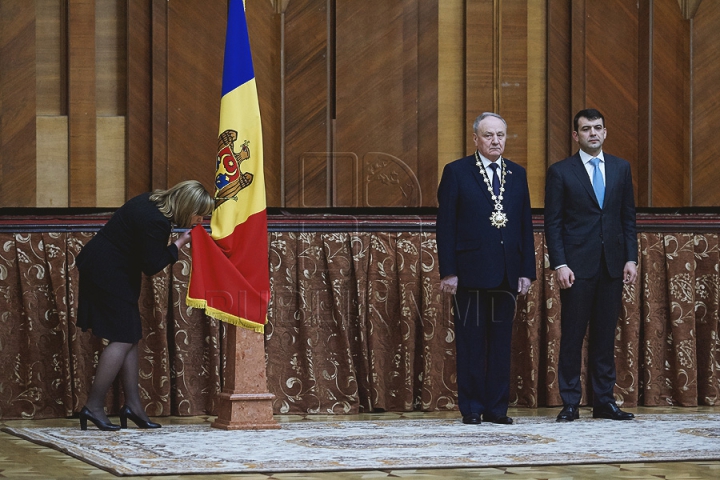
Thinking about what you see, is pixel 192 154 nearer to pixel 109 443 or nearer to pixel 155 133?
pixel 155 133

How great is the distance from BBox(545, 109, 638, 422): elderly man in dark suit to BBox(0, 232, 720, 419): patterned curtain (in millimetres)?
498

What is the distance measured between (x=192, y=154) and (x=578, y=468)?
343 cm

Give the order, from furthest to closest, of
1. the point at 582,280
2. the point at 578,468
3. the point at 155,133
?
the point at 155,133 < the point at 582,280 < the point at 578,468

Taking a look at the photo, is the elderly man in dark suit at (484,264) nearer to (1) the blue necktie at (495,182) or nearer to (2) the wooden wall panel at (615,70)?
(1) the blue necktie at (495,182)

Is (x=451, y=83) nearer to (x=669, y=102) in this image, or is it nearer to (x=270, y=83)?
(x=270, y=83)

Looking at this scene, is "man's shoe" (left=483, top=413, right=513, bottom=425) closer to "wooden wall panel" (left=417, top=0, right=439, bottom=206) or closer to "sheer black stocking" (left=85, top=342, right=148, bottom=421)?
"sheer black stocking" (left=85, top=342, right=148, bottom=421)

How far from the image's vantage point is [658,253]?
19.7ft

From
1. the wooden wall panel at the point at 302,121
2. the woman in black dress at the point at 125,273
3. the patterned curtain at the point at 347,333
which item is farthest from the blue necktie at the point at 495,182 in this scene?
the wooden wall panel at the point at 302,121

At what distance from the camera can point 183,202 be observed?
5027 mm

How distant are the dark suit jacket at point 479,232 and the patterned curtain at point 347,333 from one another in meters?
0.56

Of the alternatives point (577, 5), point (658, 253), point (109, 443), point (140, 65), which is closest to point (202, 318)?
point (109, 443)

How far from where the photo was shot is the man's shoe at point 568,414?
5281mm

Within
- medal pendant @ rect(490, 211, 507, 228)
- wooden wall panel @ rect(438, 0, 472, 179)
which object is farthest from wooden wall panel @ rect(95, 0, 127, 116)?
medal pendant @ rect(490, 211, 507, 228)

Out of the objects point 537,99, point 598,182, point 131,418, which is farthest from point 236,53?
point 537,99
